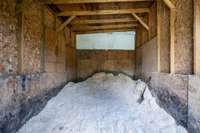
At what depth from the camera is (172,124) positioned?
9.39 ft

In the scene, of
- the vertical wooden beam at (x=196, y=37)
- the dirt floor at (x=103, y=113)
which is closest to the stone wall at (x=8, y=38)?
the dirt floor at (x=103, y=113)

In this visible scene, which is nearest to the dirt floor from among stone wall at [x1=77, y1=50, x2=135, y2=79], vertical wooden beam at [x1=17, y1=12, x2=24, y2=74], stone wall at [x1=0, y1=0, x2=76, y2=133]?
stone wall at [x1=0, y1=0, x2=76, y2=133]

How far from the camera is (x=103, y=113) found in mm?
3662

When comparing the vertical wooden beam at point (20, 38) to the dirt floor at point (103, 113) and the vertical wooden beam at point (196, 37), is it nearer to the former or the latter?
the dirt floor at point (103, 113)

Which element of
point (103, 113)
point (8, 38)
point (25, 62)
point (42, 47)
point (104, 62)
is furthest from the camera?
point (104, 62)

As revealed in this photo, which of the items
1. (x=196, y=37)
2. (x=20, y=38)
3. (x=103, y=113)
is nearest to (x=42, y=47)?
(x=20, y=38)

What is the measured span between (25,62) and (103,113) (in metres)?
1.94

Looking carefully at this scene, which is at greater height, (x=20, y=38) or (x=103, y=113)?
(x=20, y=38)

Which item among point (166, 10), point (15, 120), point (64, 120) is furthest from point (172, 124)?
point (15, 120)

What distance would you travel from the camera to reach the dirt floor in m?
2.88

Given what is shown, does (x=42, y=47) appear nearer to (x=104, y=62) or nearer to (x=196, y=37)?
(x=196, y=37)

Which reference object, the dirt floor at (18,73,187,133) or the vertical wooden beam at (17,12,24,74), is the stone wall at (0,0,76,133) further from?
the dirt floor at (18,73,187,133)

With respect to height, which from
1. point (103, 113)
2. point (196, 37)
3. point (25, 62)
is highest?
point (196, 37)

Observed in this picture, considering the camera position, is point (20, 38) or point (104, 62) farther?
point (104, 62)
